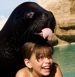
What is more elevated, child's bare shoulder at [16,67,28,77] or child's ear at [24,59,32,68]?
child's ear at [24,59,32,68]

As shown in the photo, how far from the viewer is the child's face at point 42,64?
1.59 meters

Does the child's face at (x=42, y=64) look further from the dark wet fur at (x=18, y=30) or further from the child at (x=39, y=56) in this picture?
the dark wet fur at (x=18, y=30)

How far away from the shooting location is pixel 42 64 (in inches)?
62.9

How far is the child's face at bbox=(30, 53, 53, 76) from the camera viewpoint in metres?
1.59

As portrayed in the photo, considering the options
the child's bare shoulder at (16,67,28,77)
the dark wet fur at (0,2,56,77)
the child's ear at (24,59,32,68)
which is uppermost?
the dark wet fur at (0,2,56,77)

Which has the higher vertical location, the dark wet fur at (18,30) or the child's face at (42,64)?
the dark wet fur at (18,30)

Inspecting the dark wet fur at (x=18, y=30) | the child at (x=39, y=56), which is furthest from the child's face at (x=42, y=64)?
the dark wet fur at (x=18, y=30)

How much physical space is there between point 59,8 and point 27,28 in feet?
50.0

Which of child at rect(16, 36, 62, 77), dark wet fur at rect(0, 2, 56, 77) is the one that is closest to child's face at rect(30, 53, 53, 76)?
child at rect(16, 36, 62, 77)

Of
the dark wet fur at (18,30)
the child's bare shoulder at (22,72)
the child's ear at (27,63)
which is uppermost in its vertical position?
the dark wet fur at (18,30)

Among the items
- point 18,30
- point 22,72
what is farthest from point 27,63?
point 18,30

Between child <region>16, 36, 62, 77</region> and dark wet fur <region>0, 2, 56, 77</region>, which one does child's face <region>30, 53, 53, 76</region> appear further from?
dark wet fur <region>0, 2, 56, 77</region>

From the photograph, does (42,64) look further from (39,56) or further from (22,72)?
(22,72)

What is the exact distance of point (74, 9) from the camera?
1636 centimetres
